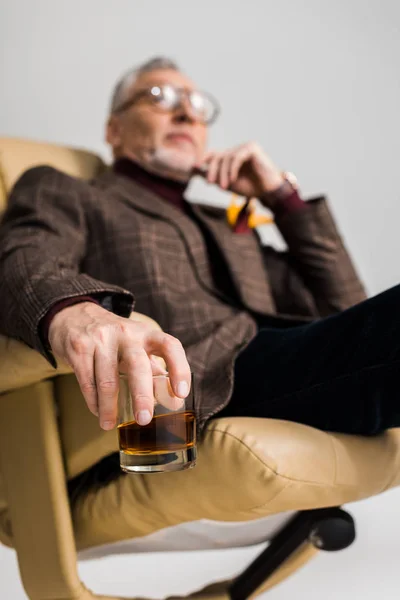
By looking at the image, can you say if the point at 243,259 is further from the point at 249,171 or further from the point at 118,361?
the point at 118,361

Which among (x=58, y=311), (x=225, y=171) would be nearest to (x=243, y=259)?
(x=225, y=171)

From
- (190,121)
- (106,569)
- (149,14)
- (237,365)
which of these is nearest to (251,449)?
(237,365)

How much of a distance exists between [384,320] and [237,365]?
290mm

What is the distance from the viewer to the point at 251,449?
2.75 ft

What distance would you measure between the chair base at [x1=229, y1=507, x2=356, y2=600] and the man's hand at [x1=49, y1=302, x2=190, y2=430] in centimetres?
50

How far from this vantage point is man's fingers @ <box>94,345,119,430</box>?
26.2 inches

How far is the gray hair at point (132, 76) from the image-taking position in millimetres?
1600

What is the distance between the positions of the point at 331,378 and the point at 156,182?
0.71 metres

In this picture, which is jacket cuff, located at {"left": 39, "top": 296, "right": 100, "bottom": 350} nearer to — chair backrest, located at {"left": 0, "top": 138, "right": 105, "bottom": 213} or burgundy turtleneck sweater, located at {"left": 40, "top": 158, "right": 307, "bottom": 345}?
burgundy turtleneck sweater, located at {"left": 40, "top": 158, "right": 307, "bottom": 345}

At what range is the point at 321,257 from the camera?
1455 millimetres

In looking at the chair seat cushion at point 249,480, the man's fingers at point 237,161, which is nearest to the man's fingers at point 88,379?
the chair seat cushion at point 249,480

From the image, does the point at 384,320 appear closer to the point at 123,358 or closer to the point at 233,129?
the point at 123,358

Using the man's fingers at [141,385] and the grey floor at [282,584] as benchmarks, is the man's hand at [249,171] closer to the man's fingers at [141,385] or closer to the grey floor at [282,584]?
the grey floor at [282,584]

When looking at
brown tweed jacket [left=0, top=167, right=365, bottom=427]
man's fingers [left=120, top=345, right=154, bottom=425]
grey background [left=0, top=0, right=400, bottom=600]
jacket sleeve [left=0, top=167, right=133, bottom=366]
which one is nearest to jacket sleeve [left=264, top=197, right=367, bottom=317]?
brown tweed jacket [left=0, top=167, right=365, bottom=427]
